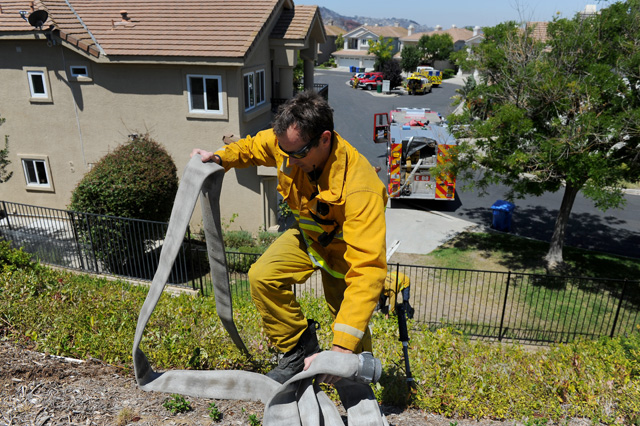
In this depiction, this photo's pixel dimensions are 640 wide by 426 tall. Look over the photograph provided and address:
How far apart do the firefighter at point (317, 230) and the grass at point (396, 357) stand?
93cm

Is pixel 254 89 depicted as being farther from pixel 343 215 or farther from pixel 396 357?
pixel 343 215

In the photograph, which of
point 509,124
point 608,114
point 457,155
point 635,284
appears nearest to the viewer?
point 608,114

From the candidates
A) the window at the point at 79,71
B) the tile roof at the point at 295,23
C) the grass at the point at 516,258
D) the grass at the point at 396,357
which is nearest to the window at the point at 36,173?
the window at the point at 79,71

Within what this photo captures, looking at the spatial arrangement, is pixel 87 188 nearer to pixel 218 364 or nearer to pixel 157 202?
pixel 157 202

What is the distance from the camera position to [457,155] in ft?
40.0

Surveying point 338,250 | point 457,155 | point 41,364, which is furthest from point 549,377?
point 457,155

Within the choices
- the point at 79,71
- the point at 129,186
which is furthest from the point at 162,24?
the point at 129,186

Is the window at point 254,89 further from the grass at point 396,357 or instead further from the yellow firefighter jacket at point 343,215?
the yellow firefighter jacket at point 343,215

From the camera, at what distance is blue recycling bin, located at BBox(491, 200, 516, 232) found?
14.6 m

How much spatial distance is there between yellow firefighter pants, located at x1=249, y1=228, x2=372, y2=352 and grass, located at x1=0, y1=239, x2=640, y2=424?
0.88 m

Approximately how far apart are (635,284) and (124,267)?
38.0 feet

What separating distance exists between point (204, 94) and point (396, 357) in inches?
413

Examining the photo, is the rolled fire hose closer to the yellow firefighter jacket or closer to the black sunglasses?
the yellow firefighter jacket

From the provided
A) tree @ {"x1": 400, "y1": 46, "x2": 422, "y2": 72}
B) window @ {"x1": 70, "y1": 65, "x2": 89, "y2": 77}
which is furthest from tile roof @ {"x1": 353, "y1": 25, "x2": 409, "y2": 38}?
window @ {"x1": 70, "y1": 65, "x2": 89, "y2": 77}
